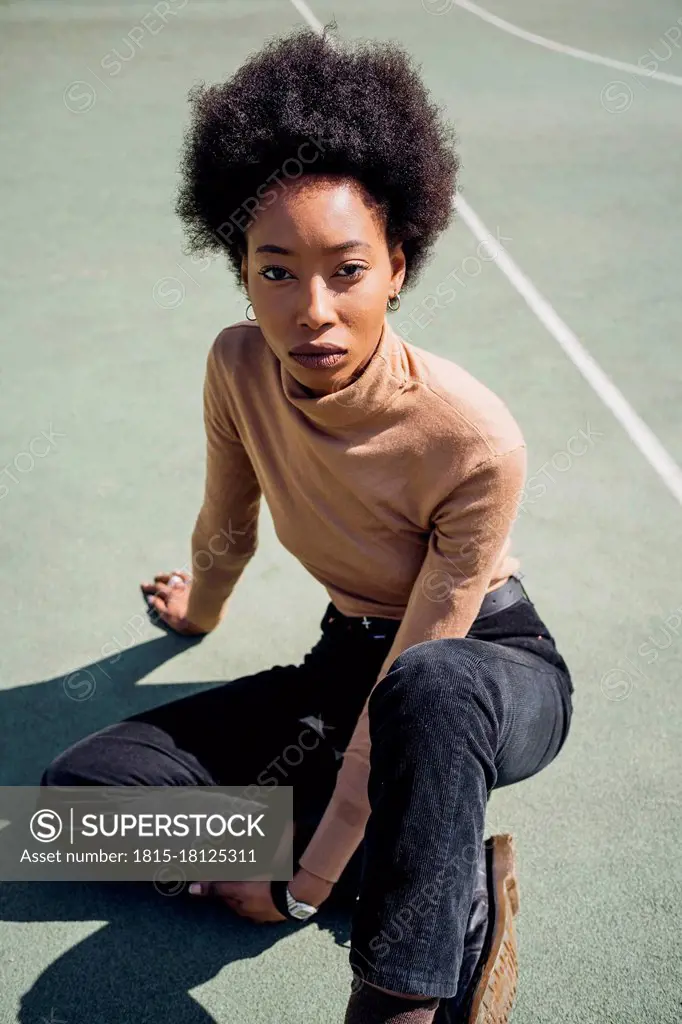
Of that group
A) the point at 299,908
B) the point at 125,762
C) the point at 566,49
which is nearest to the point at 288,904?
the point at 299,908

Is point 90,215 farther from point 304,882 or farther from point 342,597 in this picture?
point 304,882

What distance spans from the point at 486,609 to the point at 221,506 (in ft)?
2.96

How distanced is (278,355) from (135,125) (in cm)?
628

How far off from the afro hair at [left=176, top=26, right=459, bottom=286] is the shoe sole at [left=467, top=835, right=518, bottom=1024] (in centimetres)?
154

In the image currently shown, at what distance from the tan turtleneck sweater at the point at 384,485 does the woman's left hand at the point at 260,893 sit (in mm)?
50

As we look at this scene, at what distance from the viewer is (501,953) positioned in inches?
99.8

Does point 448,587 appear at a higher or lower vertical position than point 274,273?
lower

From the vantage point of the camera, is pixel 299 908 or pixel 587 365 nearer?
pixel 299 908

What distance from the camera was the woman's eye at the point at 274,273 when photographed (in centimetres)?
250

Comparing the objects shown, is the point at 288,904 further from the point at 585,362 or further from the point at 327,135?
the point at 585,362

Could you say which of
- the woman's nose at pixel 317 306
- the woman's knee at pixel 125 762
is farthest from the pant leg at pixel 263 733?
the woman's nose at pixel 317 306

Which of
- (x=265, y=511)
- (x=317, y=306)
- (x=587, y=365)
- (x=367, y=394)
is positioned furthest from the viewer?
(x=587, y=365)

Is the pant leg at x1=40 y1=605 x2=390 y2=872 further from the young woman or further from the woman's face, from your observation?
the woman's face

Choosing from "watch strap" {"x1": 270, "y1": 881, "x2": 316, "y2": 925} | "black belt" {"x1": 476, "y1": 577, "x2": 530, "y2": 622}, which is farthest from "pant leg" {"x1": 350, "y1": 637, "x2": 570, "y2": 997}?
"watch strap" {"x1": 270, "y1": 881, "x2": 316, "y2": 925}
